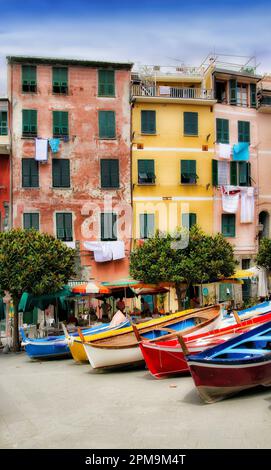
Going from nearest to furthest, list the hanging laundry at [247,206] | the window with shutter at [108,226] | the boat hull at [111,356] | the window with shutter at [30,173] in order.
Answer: the boat hull at [111,356]
the window with shutter at [30,173]
the window with shutter at [108,226]
the hanging laundry at [247,206]

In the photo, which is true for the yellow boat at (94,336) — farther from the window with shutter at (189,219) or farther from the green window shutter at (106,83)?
the green window shutter at (106,83)

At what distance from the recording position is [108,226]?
38.3 m

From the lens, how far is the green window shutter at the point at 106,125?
39.2 m

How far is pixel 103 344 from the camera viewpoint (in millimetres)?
21016

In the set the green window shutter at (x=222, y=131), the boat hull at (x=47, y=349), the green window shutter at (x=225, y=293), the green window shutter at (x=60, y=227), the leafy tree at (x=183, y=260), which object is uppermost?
the green window shutter at (x=222, y=131)

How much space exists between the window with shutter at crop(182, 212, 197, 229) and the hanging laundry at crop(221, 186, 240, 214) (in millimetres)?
2254

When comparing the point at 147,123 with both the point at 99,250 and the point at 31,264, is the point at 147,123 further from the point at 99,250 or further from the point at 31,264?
the point at 31,264

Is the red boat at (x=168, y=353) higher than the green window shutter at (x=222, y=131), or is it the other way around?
the green window shutter at (x=222, y=131)

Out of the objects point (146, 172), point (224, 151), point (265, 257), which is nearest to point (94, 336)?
point (265, 257)

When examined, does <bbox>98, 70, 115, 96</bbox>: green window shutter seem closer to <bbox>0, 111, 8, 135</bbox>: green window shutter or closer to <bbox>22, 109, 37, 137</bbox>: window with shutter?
<bbox>22, 109, 37, 137</bbox>: window with shutter

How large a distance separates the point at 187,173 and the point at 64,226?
30.0 ft

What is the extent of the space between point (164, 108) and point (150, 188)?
5679mm

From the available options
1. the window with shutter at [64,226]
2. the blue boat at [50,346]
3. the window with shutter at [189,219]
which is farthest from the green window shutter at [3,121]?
the blue boat at [50,346]

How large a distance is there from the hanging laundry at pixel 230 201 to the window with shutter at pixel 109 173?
7427 mm
